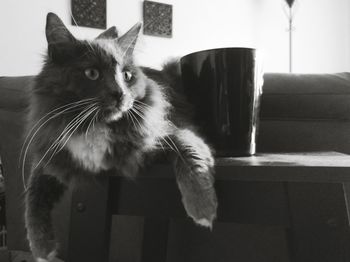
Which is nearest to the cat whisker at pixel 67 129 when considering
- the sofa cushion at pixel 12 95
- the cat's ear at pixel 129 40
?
the cat's ear at pixel 129 40

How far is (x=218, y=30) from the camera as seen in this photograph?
8.09ft

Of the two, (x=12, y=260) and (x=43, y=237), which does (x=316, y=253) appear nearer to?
(x=43, y=237)

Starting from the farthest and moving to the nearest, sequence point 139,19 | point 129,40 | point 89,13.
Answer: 1. point 139,19
2. point 89,13
3. point 129,40

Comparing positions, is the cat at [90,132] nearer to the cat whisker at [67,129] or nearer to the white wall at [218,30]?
the cat whisker at [67,129]

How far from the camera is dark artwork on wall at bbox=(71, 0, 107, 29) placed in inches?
79.7

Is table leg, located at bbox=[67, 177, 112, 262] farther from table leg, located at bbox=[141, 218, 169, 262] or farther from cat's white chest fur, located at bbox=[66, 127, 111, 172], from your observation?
table leg, located at bbox=[141, 218, 169, 262]

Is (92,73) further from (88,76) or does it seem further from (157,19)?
(157,19)

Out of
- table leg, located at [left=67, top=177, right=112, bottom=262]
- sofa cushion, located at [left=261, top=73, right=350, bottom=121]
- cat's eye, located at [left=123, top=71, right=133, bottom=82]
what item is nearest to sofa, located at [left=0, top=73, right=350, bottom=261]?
sofa cushion, located at [left=261, top=73, right=350, bottom=121]

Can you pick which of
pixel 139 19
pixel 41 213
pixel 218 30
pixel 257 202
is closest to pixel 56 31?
pixel 41 213

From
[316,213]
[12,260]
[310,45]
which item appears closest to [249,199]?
[316,213]

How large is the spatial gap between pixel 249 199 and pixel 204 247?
1.61 feet

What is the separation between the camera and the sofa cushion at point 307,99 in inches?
38.4

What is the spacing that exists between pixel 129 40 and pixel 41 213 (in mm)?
453

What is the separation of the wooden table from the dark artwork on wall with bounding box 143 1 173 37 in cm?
178
